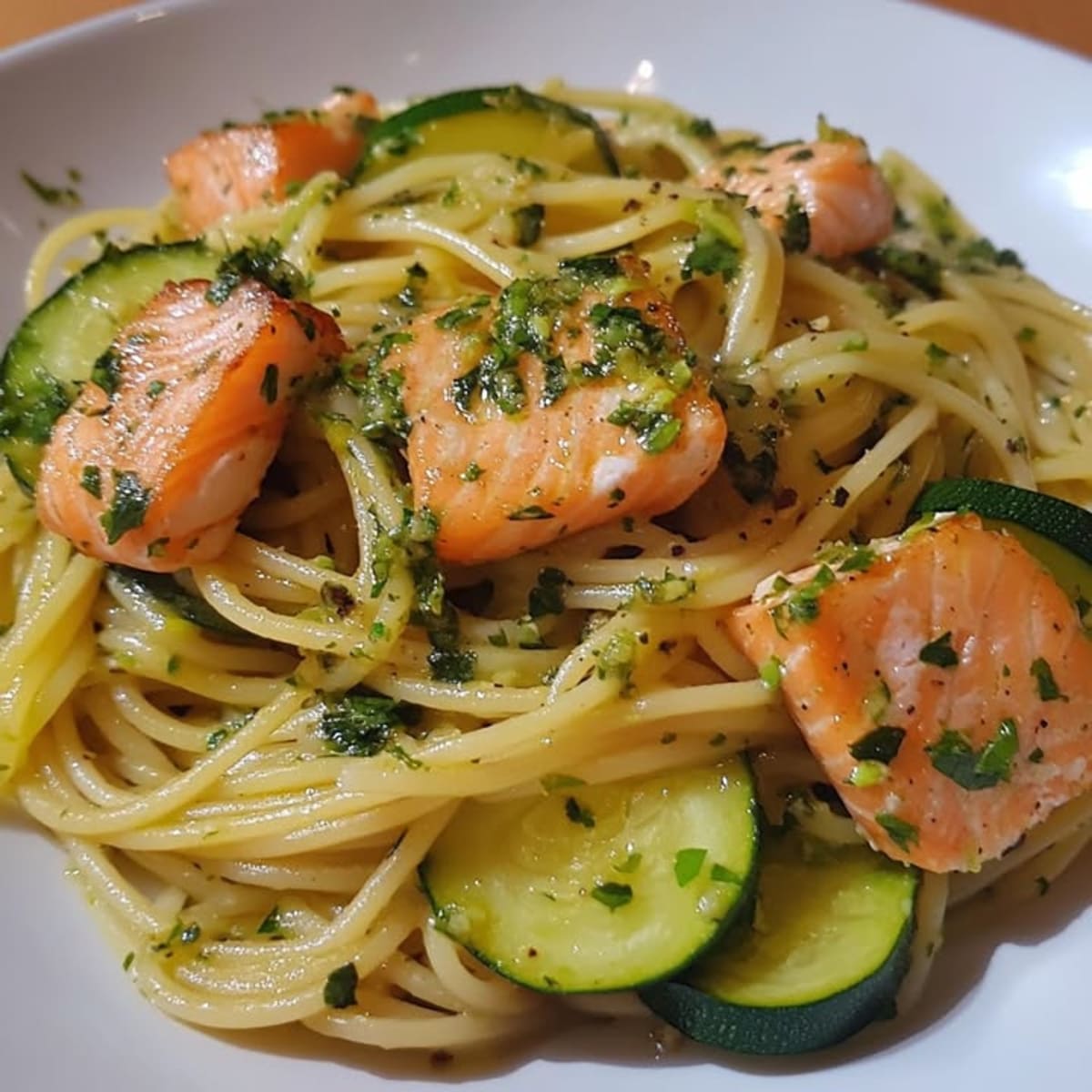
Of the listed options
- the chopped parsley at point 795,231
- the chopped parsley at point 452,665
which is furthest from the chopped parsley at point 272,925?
the chopped parsley at point 795,231

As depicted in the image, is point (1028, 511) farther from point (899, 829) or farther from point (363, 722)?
point (363, 722)

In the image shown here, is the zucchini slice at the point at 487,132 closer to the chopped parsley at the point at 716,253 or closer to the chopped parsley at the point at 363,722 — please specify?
the chopped parsley at the point at 716,253

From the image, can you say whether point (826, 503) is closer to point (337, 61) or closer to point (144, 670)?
point (144, 670)

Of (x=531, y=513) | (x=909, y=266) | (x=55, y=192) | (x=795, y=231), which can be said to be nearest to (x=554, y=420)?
(x=531, y=513)

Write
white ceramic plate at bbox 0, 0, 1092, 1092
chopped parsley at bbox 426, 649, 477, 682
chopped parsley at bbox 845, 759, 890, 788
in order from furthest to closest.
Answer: white ceramic plate at bbox 0, 0, 1092, 1092 → chopped parsley at bbox 426, 649, 477, 682 → chopped parsley at bbox 845, 759, 890, 788

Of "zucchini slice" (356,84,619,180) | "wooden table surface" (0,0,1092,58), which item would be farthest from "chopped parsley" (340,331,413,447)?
"wooden table surface" (0,0,1092,58)

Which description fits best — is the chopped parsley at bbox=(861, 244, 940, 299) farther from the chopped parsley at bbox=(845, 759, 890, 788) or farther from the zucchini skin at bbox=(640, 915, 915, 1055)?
the zucchini skin at bbox=(640, 915, 915, 1055)

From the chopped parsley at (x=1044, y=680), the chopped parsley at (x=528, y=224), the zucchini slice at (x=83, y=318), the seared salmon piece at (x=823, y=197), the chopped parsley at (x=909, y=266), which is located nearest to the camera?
the chopped parsley at (x=1044, y=680)
